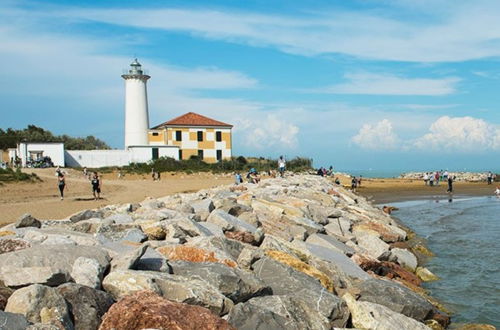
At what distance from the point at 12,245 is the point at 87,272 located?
1472 millimetres

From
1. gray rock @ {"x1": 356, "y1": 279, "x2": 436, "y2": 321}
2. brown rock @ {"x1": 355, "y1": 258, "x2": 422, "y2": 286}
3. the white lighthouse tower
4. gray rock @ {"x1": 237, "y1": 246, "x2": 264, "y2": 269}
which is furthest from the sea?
the white lighthouse tower

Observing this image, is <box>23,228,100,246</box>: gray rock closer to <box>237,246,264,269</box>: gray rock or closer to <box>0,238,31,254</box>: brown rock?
<box>0,238,31,254</box>: brown rock

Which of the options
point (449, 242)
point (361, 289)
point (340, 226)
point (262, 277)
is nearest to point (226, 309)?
point (262, 277)

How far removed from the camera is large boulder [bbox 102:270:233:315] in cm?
486

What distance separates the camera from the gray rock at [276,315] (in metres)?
4.73

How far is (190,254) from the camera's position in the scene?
633 centimetres

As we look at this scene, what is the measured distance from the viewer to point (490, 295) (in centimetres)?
879

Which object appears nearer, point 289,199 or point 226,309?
point 226,309

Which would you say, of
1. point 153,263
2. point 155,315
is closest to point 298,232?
point 153,263

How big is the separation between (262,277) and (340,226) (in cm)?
673

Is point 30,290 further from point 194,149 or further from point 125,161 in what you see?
point 194,149

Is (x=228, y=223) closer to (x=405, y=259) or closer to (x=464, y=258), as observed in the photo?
(x=405, y=259)

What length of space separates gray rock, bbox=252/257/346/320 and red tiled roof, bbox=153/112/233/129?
3922 centimetres

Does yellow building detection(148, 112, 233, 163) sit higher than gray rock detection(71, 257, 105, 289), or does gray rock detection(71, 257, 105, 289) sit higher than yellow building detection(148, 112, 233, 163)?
yellow building detection(148, 112, 233, 163)
